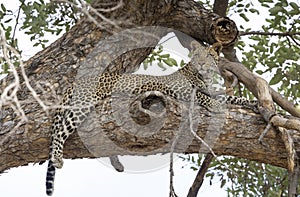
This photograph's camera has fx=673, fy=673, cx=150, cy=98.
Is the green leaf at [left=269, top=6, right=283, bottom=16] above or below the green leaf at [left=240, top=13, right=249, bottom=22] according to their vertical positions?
below

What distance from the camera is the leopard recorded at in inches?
150

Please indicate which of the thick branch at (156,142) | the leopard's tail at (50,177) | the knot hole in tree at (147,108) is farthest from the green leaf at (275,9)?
the leopard's tail at (50,177)

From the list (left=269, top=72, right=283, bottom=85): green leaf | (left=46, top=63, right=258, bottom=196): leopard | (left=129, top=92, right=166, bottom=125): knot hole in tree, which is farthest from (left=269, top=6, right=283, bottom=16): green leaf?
(left=129, top=92, right=166, bottom=125): knot hole in tree

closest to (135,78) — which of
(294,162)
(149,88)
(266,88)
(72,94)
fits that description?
(149,88)

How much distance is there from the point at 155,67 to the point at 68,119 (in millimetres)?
1944

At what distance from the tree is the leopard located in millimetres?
79

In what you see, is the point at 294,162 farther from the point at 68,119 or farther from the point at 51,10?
the point at 51,10

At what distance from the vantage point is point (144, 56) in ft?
16.1

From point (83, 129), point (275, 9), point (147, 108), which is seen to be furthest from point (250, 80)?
point (83, 129)

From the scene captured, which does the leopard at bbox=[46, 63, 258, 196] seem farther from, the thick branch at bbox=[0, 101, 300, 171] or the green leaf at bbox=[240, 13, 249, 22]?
the green leaf at bbox=[240, 13, 249, 22]

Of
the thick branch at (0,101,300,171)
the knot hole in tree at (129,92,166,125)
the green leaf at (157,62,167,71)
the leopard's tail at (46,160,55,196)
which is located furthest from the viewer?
the green leaf at (157,62,167,71)

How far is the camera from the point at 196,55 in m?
5.00

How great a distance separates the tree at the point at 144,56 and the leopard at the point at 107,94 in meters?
0.08

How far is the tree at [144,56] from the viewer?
3.81 m
